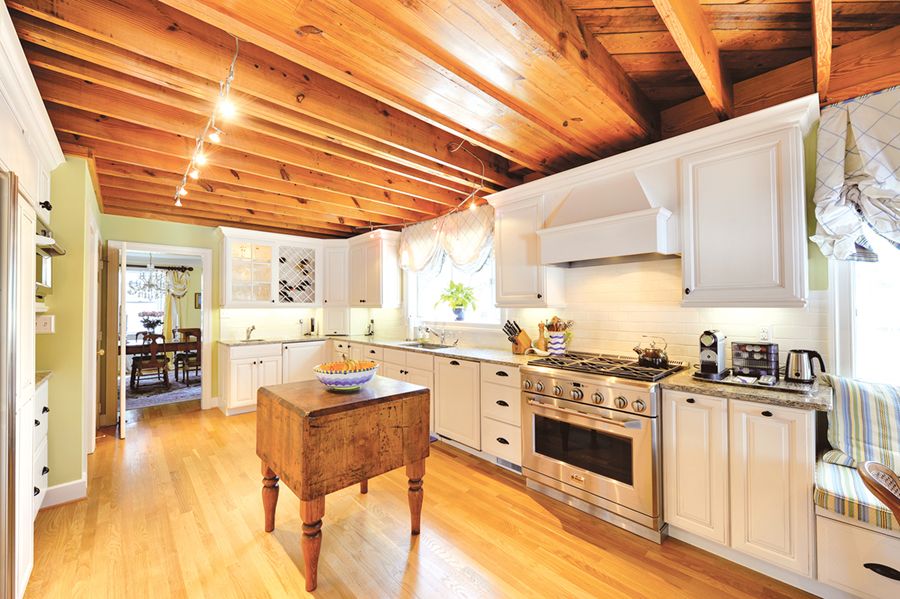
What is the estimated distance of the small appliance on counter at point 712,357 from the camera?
225 centimetres

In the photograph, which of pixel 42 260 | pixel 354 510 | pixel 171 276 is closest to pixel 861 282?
pixel 354 510

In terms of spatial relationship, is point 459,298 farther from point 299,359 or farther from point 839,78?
point 839,78

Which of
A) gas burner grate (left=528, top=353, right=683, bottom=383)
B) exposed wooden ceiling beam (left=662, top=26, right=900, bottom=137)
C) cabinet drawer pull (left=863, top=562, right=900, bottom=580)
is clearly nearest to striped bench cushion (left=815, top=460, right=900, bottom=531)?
cabinet drawer pull (left=863, top=562, right=900, bottom=580)

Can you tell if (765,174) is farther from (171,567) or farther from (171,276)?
(171,276)

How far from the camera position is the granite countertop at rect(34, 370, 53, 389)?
236cm

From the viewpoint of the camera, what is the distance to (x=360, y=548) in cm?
223

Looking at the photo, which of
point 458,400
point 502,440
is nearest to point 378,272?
point 458,400

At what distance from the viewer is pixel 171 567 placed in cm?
206

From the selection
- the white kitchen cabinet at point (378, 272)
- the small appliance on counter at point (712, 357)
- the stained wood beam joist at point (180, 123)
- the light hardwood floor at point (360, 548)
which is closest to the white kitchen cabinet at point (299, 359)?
the white kitchen cabinet at point (378, 272)

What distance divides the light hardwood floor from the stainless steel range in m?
0.14

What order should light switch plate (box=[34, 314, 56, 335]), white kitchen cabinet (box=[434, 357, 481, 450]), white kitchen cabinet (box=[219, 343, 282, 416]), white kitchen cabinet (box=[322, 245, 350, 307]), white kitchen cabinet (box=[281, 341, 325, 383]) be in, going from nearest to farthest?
light switch plate (box=[34, 314, 56, 335]) < white kitchen cabinet (box=[434, 357, 481, 450]) < white kitchen cabinet (box=[219, 343, 282, 416]) < white kitchen cabinet (box=[281, 341, 325, 383]) < white kitchen cabinet (box=[322, 245, 350, 307])

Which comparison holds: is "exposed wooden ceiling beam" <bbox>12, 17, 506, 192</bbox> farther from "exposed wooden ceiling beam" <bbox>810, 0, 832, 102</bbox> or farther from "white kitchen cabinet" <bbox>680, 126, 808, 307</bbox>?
"exposed wooden ceiling beam" <bbox>810, 0, 832, 102</bbox>

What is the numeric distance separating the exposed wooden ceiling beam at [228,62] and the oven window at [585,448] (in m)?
2.13

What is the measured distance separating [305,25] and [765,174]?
2.37 meters
